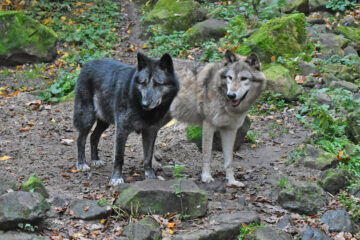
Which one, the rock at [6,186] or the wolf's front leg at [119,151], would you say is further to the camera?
the wolf's front leg at [119,151]

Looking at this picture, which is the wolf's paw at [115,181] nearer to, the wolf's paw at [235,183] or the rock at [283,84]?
the wolf's paw at [235,183]

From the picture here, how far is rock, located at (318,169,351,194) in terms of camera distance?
19.6ft

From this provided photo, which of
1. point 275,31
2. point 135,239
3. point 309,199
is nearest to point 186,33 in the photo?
point 275,31

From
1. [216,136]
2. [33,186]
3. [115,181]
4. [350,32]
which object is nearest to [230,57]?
[216,136]

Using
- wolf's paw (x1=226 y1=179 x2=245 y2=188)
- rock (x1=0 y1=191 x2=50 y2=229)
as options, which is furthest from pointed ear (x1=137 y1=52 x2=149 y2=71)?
wolf's paw (x1=226 y1=179 x2=245 y2=188)

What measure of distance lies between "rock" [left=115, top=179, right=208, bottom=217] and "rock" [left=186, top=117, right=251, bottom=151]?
2.44 meters

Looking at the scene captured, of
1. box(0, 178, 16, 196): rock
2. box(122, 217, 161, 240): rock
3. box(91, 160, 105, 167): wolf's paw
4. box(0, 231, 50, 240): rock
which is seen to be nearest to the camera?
box(0, 231, 50, 240): rock

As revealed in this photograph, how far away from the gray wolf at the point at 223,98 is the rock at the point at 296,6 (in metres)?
7.83

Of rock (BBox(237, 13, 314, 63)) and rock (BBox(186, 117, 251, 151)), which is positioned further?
rock (BBox(237, 13, 314, 63))

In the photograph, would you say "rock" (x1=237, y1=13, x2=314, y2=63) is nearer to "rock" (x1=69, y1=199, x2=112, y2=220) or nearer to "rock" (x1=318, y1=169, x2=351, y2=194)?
"rock" (x1=318, y1=169, x2=351, y2=194)

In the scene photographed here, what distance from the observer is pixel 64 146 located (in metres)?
7.60

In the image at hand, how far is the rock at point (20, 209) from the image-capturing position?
4449 millimetres

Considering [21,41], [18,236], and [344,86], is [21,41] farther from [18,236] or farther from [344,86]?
[18,236]

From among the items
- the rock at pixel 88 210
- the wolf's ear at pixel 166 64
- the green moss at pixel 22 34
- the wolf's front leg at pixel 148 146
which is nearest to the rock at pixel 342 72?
the wolf's front leg at pixel 148 146
